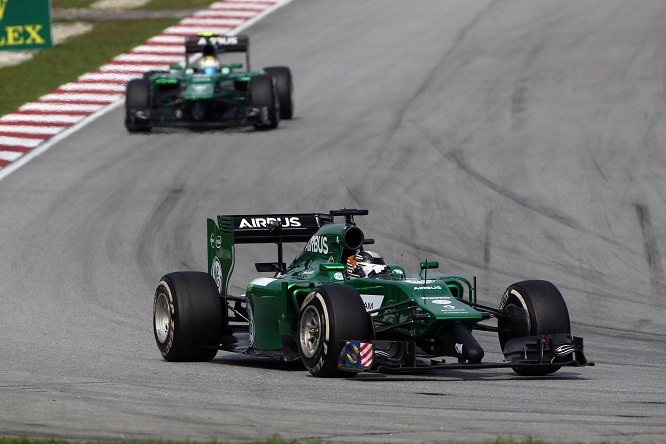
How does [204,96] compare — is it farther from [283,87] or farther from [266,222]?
[266,222]

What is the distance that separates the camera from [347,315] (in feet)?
35.9

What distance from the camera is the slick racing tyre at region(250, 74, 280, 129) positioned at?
26.0m

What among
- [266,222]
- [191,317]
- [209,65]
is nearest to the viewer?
[191,317]

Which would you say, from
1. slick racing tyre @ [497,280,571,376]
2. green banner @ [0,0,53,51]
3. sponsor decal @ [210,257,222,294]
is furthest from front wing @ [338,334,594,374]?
green banner @ [0,0,53,51]

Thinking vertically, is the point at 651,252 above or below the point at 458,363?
below

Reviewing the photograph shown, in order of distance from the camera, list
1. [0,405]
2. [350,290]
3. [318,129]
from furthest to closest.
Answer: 1. [318,129]
2. [350,290]
3. [0,405]

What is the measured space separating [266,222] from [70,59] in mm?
21082

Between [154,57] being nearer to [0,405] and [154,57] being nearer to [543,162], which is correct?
[543,162]

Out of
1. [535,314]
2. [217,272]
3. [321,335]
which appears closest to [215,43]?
[217,272]

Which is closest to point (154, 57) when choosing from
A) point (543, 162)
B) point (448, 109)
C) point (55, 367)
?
point (448, 109)

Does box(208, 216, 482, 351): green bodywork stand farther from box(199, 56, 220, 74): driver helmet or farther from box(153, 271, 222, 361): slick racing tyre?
box(199, 56, 220, 74): driver helmet

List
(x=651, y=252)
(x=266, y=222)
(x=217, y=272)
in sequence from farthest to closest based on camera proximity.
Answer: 1. (x=651, y=252)
2. (x=217, y=272)
3. (x=266, y=222)

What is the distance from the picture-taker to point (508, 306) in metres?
11.9

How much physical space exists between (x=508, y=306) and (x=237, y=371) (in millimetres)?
2447
